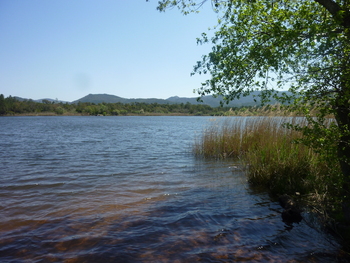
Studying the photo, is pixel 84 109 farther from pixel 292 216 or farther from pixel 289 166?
pixel 292 216

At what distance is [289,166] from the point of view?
696 centimetres

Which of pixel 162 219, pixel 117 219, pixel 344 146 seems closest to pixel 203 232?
pixel 162 219

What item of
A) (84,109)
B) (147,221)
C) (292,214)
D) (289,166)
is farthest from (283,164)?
(84,109)

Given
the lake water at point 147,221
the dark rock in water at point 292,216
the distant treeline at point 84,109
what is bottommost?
the lake water at point 147,221

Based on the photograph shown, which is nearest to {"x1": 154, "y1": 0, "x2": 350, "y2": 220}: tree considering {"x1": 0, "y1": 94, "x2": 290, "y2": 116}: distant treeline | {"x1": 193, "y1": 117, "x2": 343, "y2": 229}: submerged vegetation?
{"x1": 193, "y1": 117, "x2": 343, "y2": 229}: submerged vegetation

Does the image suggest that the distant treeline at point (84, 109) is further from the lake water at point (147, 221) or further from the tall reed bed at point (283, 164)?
the lake water at point (147, 221)

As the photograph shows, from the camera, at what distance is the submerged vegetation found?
513cm

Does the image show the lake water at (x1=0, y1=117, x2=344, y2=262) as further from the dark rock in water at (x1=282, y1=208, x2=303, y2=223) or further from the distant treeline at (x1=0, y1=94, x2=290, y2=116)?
the distant treeline at (x1=0, y1=94, x2=290, y2=116)

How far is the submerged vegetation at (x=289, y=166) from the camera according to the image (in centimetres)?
513

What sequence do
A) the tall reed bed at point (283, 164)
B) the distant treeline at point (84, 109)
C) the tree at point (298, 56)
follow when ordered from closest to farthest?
the tree at point (298, 56), the tall reed bed at point (283, 164), the distant treeline at point (84, 109)

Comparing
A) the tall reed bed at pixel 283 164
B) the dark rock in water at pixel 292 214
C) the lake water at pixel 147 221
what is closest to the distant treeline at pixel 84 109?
the tall reed bed at pixel 283 164

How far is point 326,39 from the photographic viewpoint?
4016 mm

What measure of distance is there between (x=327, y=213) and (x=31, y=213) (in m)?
6.29

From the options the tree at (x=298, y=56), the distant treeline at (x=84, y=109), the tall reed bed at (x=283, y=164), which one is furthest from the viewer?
the distant treeline at (x=84, y=109)
